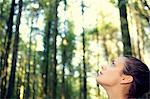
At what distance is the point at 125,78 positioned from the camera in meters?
1.70

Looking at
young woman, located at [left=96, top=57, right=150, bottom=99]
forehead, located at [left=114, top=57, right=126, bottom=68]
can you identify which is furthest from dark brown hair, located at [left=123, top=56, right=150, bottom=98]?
forehead, located at [left=114, top=57, right=126, bottom=68]

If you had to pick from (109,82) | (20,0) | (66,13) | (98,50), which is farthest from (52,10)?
(109,82)

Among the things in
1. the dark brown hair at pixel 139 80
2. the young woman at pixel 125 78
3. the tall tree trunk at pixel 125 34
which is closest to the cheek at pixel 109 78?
the young woman at pixel 125 78

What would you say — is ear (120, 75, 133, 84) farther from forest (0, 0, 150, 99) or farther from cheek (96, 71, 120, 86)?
forest (0, 0, 150, 99)

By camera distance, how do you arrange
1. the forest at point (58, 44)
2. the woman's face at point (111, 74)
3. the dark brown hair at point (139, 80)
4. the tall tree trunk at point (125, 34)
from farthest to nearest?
the forest at point (58, 44) < the tall tree trunk at point (125, 34) < the woman's face at point (111, 74) < the dark brown hair at point (139, 80)

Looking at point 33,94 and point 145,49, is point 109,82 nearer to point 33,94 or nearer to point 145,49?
point 145,49

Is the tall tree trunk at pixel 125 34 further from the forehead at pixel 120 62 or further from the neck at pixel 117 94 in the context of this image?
the neck at pixel 117 94

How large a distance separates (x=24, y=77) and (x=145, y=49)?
12447 millimetres

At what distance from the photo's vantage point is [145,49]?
14.9 meters

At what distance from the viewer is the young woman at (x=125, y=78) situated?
1.63 metres

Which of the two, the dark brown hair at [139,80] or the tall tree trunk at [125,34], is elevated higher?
the tall tree trunk at [125,34]

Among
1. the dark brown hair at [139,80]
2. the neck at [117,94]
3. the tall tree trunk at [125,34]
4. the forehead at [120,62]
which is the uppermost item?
the tall tree trunk at [125,34]

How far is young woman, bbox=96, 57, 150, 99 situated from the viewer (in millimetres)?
1631

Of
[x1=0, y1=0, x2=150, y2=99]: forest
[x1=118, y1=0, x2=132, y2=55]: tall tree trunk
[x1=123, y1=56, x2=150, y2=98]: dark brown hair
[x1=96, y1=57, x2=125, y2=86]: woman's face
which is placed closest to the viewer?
[x1=123, y1=56, x2=150, y2=98]: dark brown hair
